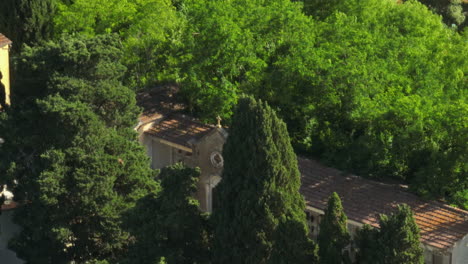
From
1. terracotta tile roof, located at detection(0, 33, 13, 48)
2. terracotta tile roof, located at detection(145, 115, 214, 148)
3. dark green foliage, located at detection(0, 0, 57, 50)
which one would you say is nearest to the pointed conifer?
terracotta tile roof, located at detection(145, 115, 214, 148)

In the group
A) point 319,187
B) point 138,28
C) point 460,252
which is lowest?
point 460,252

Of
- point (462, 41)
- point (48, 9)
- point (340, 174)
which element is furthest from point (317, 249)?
point (48, 9)

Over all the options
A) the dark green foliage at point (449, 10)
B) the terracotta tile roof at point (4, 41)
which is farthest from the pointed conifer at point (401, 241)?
the dark green foliage at point (449, 10)

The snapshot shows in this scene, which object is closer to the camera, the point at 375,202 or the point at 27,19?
the point at 375,202

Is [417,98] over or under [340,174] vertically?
over

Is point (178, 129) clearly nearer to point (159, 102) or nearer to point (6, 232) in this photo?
point (159, 102)

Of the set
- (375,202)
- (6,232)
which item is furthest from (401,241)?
(6,232)

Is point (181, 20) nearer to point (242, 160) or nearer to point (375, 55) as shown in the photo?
point (375, 55)
